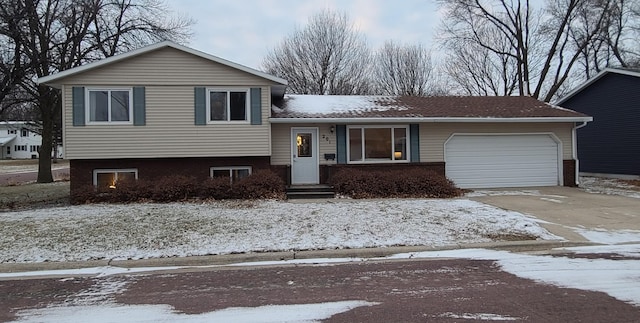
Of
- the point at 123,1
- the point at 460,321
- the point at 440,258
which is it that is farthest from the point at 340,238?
the point at 123,1

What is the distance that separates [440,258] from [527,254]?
1.55m

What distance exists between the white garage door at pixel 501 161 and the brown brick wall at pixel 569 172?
28 centimetres

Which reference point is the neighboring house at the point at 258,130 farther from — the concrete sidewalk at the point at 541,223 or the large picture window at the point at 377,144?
the concrete sidewalk at the point at 541,223

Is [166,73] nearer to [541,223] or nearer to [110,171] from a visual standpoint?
[110,171]

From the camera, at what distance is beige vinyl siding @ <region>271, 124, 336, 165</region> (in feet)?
50.4

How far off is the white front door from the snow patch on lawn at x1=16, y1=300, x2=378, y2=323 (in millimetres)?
10761

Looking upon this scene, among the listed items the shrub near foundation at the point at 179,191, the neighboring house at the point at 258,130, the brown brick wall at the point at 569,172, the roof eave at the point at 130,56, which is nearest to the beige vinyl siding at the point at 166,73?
the neighboring house at the point at 258,130

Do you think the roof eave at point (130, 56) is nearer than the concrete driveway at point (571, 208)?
No

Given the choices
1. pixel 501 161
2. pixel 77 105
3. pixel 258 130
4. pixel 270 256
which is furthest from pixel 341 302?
pixel 501 161

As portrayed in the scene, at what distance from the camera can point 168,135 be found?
1407 centimetres

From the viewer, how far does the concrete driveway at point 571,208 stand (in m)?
8.98

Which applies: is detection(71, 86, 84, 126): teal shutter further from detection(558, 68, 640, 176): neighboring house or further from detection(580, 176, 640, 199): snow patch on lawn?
detection(558, 68, 640, 176): neighboring house

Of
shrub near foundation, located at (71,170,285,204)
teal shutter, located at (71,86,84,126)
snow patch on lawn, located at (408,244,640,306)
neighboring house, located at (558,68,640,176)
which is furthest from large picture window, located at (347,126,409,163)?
neighboring house, located at (558,68,640,176)

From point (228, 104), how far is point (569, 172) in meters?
13.3
